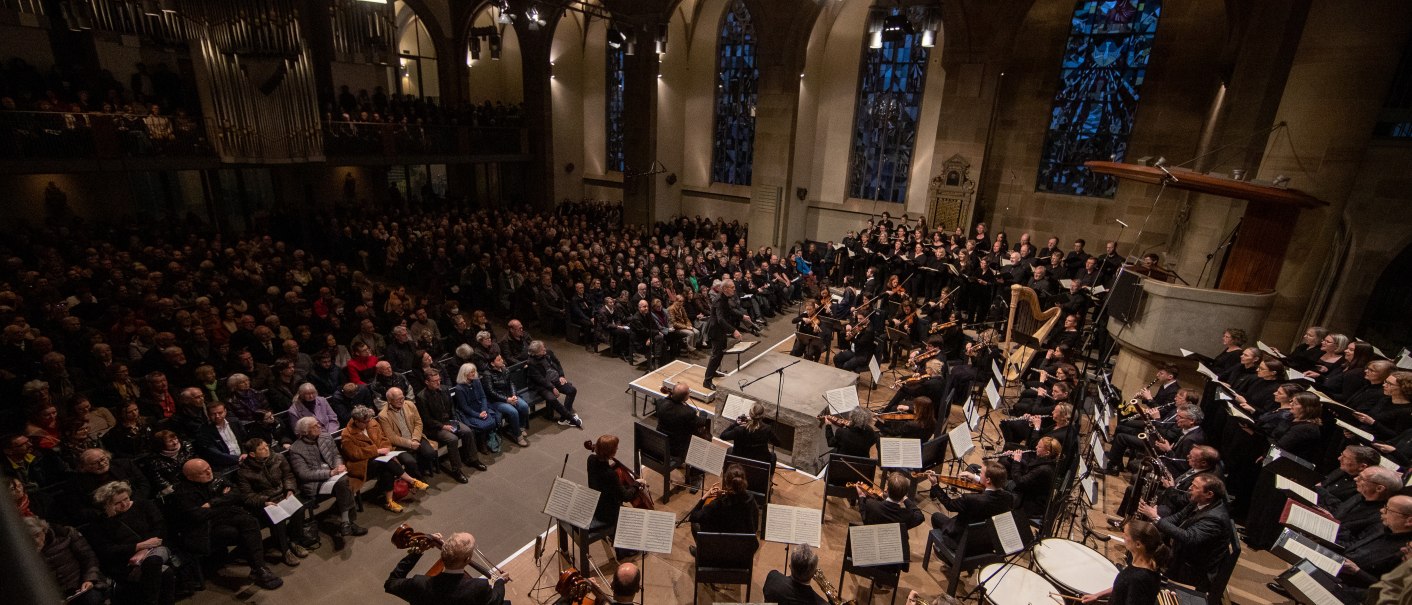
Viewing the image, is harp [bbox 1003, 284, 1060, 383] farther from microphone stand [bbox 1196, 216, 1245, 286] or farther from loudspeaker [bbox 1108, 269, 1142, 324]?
microphone stand [bbox 1196, 216, 1245, 286]

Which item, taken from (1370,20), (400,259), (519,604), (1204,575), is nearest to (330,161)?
(400,259)

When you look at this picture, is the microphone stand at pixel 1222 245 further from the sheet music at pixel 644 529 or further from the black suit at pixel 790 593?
the sheet music at pixel 644 529

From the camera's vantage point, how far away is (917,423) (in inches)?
255

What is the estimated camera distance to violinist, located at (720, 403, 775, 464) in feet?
19.5

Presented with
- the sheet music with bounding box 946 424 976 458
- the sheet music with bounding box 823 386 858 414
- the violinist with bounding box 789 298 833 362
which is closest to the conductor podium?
the sheet music with bounding box 823 386 858 414

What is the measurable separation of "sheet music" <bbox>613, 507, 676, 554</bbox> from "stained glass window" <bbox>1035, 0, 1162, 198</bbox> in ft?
44.9

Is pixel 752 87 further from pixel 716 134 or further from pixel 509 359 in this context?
pixel 509 359

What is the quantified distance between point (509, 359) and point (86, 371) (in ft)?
14.1

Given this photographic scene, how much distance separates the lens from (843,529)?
6.20m

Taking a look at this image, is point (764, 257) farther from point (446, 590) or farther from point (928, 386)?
point (446, 590)

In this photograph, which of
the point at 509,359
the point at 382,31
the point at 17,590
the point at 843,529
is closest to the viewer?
the point at 17,590

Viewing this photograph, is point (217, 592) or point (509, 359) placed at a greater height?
point (509, 359)

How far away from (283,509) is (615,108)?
60.7 ft

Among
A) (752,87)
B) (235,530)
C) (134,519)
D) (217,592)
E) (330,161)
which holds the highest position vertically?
(752,87)
